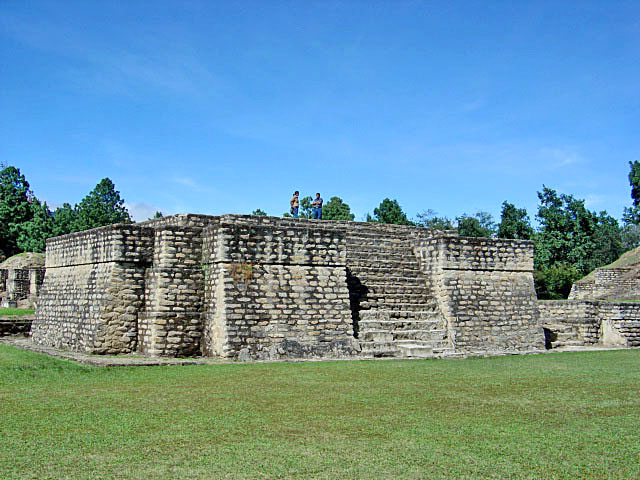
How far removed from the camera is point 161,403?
7.72m

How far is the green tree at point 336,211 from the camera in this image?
136ft

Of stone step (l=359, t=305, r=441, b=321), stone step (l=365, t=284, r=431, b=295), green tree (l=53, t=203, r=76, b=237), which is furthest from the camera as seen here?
green tree (l=53, t=203, r=76, b=237)

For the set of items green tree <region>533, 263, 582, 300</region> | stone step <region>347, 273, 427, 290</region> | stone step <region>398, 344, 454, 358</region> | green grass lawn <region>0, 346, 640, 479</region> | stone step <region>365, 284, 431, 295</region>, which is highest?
green tree <region>533, 263, 582, 300</region>

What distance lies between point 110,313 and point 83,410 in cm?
627

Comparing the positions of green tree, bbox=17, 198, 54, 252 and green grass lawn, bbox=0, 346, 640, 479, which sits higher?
green tree, bbox=17, 198, 54, 252

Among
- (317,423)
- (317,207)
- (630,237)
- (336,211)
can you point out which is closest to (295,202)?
(317,207)

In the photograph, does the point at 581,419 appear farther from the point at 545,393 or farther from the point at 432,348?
the point at 432,348

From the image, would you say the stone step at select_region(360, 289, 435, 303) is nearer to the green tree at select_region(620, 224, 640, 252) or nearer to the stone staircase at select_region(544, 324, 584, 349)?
the stone staircase at select_region(544, 324, 584, 349)

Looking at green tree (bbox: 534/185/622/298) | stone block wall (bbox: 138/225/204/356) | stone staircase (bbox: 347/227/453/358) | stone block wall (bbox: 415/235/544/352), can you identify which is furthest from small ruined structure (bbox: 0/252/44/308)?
green tree (bbox: 534/185/622/298)

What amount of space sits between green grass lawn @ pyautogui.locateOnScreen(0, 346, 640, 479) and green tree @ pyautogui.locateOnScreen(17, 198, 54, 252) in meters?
34.2

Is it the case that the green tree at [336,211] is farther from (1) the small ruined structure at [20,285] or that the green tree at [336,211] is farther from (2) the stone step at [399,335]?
(2) the stone step at [399,335]

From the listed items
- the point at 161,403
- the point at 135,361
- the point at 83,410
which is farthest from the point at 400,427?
the point at 135,361

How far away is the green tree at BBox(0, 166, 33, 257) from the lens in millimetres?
47375

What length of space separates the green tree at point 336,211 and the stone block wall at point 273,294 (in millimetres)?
26977
